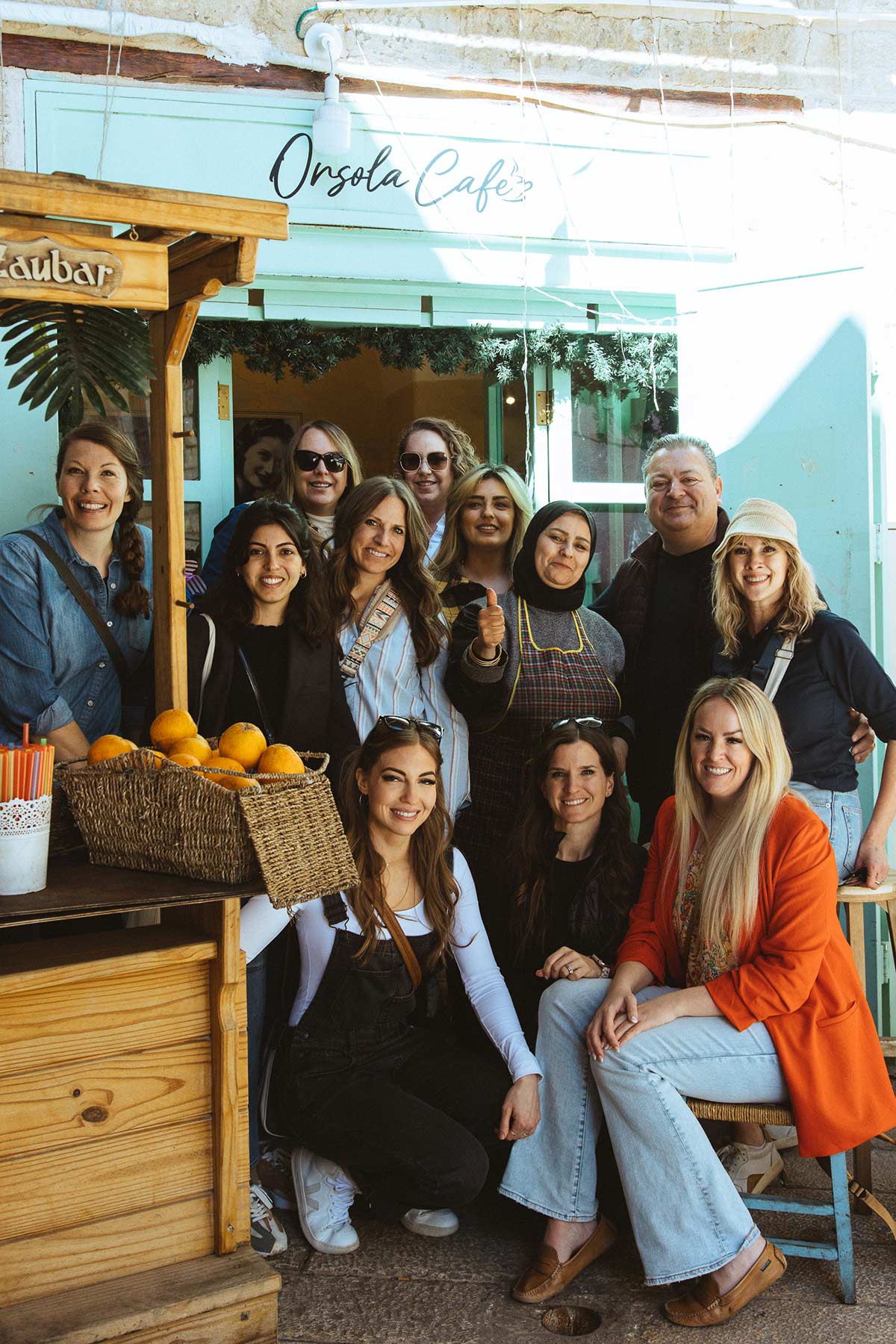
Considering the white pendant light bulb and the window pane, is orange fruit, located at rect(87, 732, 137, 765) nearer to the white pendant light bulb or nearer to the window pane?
the white pendant light bulb

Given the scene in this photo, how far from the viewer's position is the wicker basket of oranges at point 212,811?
7.70 ft

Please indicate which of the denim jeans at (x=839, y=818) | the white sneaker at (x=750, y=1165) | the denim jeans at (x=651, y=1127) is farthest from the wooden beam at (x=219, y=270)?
the white sneaker at (x=750, y=1165)

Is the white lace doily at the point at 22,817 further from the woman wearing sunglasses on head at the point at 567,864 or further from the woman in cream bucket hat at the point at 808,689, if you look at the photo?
the woman in cream bucket hat at the point at 808,689

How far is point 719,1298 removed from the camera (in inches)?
109

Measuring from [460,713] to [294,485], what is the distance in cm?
100

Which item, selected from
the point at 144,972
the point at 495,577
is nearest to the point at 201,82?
the point at 495,577

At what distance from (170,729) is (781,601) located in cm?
182

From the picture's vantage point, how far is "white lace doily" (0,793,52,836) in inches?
91.2

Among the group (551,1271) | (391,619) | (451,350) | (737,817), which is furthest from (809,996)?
(451,350)

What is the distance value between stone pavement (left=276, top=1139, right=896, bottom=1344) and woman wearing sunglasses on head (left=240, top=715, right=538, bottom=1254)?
9 centimetres

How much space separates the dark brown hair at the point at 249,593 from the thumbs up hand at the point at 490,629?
45 centimetres

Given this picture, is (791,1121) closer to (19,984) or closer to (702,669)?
(702,669)

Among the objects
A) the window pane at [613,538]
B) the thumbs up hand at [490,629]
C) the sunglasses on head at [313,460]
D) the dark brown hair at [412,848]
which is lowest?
the dark brown hair at [412,848]

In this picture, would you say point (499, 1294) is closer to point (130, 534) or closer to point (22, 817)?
point (22, 817)
